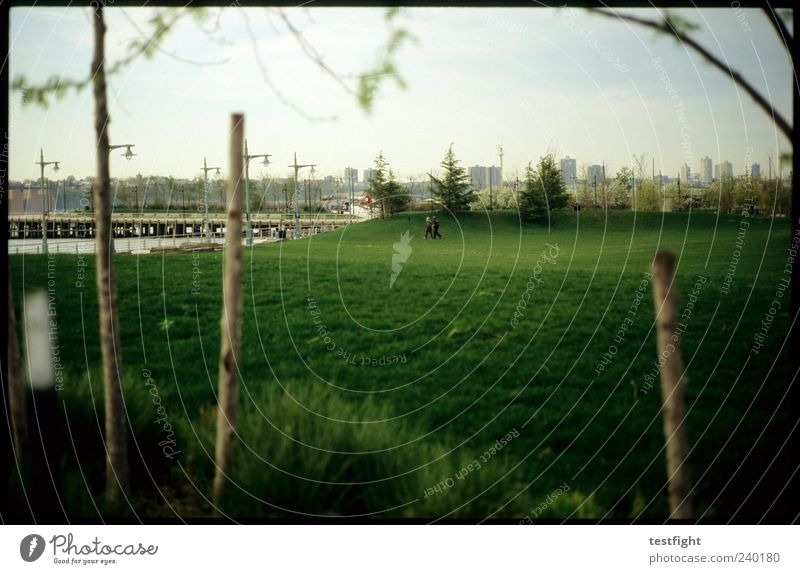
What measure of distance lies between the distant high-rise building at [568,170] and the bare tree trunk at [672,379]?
97cm

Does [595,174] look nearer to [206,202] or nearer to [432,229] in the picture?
[432,229]

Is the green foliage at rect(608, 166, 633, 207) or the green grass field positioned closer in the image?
the green grass field

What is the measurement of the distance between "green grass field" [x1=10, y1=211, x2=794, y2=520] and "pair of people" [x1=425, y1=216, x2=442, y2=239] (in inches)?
1.4

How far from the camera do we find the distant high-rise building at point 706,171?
8.43 ft

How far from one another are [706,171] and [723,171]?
7cm

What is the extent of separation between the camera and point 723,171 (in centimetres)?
259

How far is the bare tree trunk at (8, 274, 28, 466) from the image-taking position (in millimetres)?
2285

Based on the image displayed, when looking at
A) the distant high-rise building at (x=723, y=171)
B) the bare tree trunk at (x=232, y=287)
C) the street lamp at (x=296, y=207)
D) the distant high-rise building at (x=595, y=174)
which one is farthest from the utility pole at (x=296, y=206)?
the distant high-rise building at (x=723, y=171)

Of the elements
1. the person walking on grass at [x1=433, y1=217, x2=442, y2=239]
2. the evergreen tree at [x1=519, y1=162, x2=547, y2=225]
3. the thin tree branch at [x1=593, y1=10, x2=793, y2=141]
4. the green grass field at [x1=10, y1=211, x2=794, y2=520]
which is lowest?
the green grass field at [x1=10, y1=211, x2=794, y2=520]

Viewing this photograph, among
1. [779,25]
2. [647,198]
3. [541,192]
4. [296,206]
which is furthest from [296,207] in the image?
[779,25]

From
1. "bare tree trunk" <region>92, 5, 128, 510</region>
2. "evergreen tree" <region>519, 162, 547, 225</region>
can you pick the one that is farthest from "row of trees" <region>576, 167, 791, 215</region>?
"bare tree trunk" <region>92, 5, 128, 510</region>

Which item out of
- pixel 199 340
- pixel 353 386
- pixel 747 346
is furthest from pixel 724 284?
pixel 199 340

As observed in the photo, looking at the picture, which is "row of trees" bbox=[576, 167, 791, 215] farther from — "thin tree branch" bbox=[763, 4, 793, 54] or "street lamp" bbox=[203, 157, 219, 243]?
"street lamp" bbox=[203, 157, 219, 243]

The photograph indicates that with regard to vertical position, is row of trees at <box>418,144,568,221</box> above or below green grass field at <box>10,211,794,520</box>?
above
